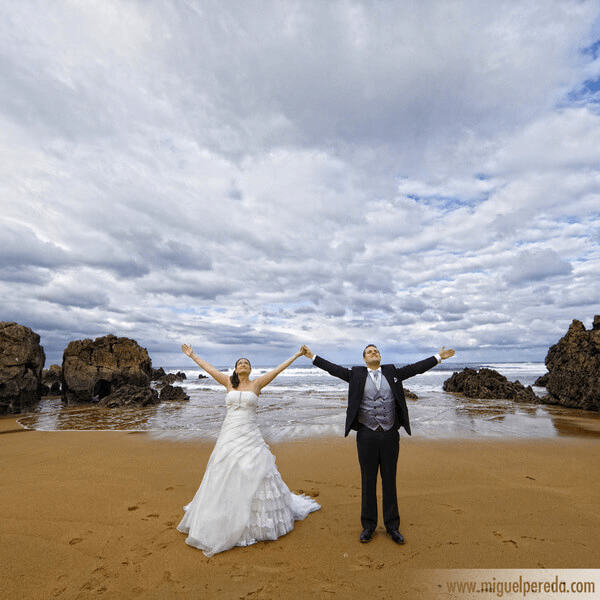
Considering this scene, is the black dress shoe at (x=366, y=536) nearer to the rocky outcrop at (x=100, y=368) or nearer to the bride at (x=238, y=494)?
the bride at (x=238, y=494)

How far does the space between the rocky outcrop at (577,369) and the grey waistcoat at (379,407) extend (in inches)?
670

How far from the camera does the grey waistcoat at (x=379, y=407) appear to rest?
436cm

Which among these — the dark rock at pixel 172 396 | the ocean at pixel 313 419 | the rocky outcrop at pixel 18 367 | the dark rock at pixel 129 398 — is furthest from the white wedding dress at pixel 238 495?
the dark rock at pixel 172 396

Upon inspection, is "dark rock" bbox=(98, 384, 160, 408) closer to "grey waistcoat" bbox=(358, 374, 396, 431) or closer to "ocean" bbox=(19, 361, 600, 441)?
"ocean" bbox=(19, 361, 600, 441)

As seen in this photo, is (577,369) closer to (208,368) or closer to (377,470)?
(377,470)

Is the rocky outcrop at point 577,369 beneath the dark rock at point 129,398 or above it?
above

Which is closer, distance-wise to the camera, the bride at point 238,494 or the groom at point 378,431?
the bride at point 238,494

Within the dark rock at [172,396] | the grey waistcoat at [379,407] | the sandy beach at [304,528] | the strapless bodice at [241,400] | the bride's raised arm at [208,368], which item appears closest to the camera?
the sandy beach at [304,528]

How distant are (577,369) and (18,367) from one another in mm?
27404

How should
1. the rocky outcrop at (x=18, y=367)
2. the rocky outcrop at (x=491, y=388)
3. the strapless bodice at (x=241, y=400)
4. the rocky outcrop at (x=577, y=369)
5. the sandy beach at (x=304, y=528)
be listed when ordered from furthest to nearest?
the rocky outcrop at (x=491, y=388) → the rocky outcrop at (x=577, y=369) → the rocky outcrop at (x=18, y=367) → the strapless bodice at (x=241, y=400) → the sandy beach at (x=304, y=528)

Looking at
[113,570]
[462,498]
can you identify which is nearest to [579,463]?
[462,498]

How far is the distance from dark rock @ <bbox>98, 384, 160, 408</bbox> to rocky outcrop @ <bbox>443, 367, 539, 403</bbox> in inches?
765

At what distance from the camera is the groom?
433 cm

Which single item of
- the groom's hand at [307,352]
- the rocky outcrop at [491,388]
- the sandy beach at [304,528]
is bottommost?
the sandy beach at [304,528]
